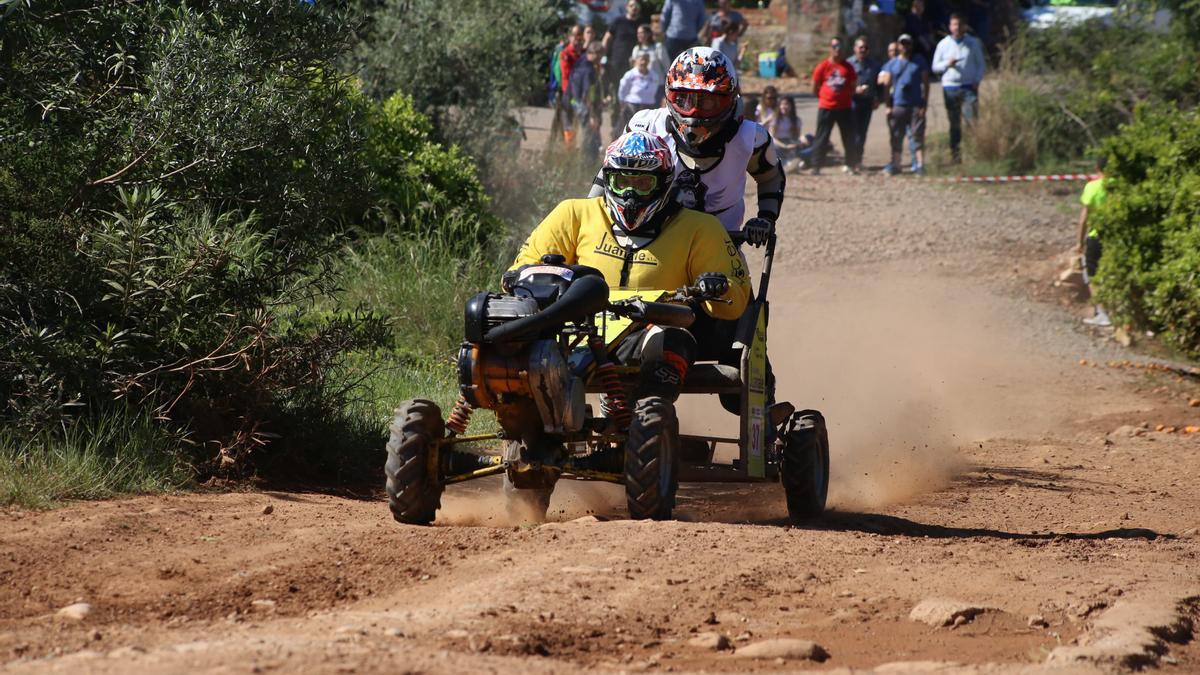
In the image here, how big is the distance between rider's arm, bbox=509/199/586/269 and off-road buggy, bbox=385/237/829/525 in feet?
1.28

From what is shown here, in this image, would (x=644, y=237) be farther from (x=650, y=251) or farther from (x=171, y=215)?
(x=171, y=215)

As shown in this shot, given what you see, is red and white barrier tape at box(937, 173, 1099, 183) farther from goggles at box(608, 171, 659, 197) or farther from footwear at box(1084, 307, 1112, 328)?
goggles at box(608, 171, 659, 197)

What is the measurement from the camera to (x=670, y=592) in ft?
20.0

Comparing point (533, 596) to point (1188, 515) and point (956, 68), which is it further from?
point (956, 68)

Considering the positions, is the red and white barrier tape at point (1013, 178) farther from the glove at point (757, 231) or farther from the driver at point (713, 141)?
the glove at point (757, 231)

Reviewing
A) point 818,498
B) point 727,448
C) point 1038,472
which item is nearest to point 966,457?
point 1038,472

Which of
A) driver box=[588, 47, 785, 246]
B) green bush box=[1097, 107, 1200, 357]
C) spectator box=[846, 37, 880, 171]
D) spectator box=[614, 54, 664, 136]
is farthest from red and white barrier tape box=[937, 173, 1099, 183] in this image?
driver box=[588, 47, 785, 246]

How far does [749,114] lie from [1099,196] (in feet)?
26.9

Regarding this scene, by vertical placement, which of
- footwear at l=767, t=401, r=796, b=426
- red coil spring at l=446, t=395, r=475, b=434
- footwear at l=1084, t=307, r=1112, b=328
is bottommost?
footwear at l=1084, t=307, r=1112, b=328

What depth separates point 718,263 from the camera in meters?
8.43

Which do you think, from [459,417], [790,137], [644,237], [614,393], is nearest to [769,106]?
[790,137]

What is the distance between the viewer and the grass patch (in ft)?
24.5

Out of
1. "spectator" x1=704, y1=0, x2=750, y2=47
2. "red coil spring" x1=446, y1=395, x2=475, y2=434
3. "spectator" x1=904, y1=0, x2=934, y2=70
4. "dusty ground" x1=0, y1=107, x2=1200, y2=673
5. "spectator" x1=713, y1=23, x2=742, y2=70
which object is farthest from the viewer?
"spectator" x1=904, y1=0, x2=934, y2=70

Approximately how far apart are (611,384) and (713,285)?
0.73 meters
